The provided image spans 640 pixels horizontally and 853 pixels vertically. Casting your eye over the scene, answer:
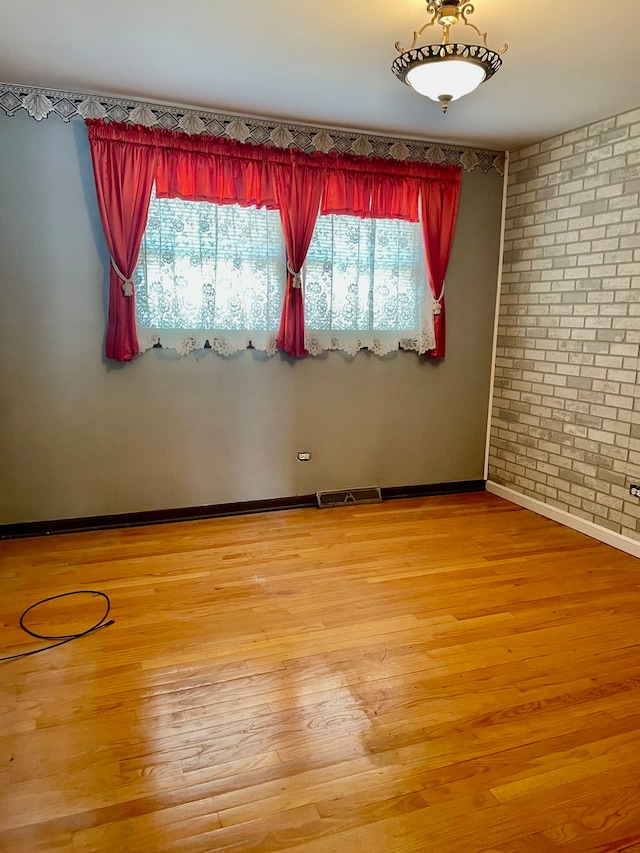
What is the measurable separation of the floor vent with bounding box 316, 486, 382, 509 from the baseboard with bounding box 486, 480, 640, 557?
1.05 meters

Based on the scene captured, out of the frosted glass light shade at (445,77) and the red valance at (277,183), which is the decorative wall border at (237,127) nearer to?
the red valance at (277,183)

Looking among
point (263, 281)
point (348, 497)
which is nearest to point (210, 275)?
point (263, 281)

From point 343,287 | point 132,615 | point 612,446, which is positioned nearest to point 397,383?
point 343,287

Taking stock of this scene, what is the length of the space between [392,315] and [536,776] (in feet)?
10.4

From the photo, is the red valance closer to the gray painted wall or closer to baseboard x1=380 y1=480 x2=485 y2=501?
the gray painted wall

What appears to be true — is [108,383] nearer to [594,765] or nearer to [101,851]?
[101,851]

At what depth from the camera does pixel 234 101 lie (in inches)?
138

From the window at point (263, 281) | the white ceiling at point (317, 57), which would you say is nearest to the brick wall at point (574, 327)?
the white ceiling at point (317, 57)

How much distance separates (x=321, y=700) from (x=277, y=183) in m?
3.16

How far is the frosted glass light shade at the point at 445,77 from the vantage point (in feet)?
7.13

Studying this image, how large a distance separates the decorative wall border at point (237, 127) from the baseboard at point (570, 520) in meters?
2.54

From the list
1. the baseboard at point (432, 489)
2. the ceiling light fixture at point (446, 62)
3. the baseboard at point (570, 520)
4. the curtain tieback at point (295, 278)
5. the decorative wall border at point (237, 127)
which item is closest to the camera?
the ceiling light fixture at point (446, 62)

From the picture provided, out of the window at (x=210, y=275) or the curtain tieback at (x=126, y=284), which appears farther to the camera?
the window at (x=210, y=275)

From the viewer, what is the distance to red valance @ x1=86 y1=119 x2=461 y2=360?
3504 mm
